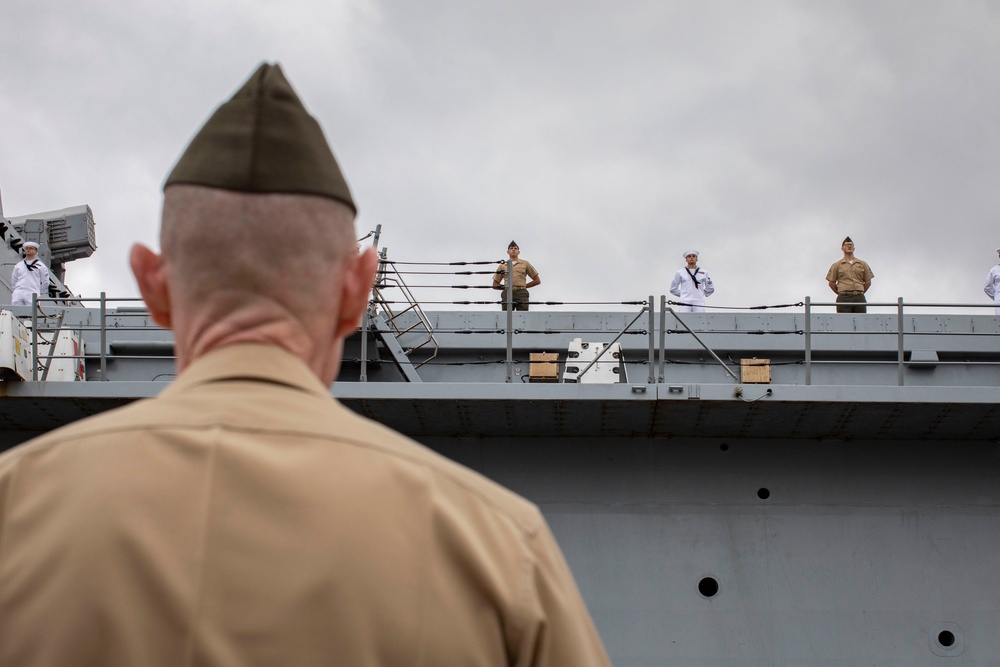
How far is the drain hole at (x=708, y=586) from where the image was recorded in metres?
10.0

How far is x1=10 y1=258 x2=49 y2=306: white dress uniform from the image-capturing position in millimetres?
14156

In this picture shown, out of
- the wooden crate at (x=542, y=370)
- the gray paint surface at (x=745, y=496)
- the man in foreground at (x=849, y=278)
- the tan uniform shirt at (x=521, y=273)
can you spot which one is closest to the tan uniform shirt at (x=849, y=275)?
the man in foreground at (x=849, y=278)

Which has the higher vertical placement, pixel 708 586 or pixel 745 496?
pixel 745 496

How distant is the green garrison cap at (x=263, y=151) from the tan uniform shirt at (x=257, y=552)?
31 cm

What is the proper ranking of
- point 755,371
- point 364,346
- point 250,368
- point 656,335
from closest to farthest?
1. point 250,368
2. point 755,371
3. point 364,346
4. point 656,335

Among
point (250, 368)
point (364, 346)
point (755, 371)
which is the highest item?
point (250, 368)

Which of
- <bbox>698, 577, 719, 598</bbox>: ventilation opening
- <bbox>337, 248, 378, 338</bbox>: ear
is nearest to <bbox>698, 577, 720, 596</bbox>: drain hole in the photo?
<bbox>698, 577, 719, 598</bbox>: ventilation opening

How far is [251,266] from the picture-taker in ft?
4.63

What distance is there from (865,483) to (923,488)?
574mm

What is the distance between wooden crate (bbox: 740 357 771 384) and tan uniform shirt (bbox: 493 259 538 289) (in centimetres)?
406

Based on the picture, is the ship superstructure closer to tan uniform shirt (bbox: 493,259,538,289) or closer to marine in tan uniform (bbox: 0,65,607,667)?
tan uniform shirt (bbox: 493,259,538,289)

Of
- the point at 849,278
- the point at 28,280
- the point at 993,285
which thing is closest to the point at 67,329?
the point at 28,280

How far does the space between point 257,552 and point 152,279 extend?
53 cm

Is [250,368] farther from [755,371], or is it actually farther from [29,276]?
[29,276]
